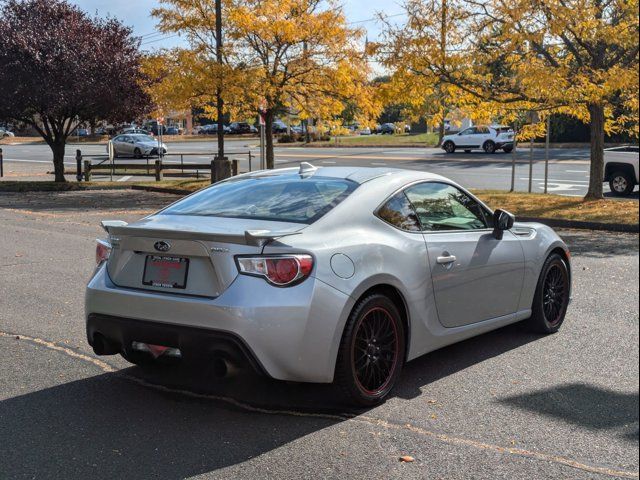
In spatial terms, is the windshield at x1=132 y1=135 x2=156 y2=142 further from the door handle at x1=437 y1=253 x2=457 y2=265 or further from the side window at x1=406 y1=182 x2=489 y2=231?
the door handle at x1=437 y1=253 x2=457 y2=265

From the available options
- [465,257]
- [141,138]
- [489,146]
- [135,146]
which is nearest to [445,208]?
[465,257]

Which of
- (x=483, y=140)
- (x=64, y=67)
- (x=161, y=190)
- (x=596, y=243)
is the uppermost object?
(x=64, y=67)

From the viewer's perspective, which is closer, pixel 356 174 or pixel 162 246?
pixel 162 246

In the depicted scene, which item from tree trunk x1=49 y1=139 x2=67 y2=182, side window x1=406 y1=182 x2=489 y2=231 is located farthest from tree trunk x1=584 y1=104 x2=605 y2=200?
tree trunk x1=49 y1=139 x2=67 y2=182

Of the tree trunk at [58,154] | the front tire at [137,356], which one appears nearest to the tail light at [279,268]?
the front tire at [137,356]

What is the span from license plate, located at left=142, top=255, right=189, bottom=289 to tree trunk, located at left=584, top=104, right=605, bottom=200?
45.8 feet

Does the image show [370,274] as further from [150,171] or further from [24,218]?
[150,171]

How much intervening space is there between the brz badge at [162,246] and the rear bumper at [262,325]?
0.27 meters

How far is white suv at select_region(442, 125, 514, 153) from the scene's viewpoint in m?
43.5

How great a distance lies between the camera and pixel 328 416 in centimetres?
480

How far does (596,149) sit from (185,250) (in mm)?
14720

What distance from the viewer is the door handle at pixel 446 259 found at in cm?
540

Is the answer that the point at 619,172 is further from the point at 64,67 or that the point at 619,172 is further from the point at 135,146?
the point at 135,146

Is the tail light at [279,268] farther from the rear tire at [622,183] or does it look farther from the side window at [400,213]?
the rear tire at [622,183]
